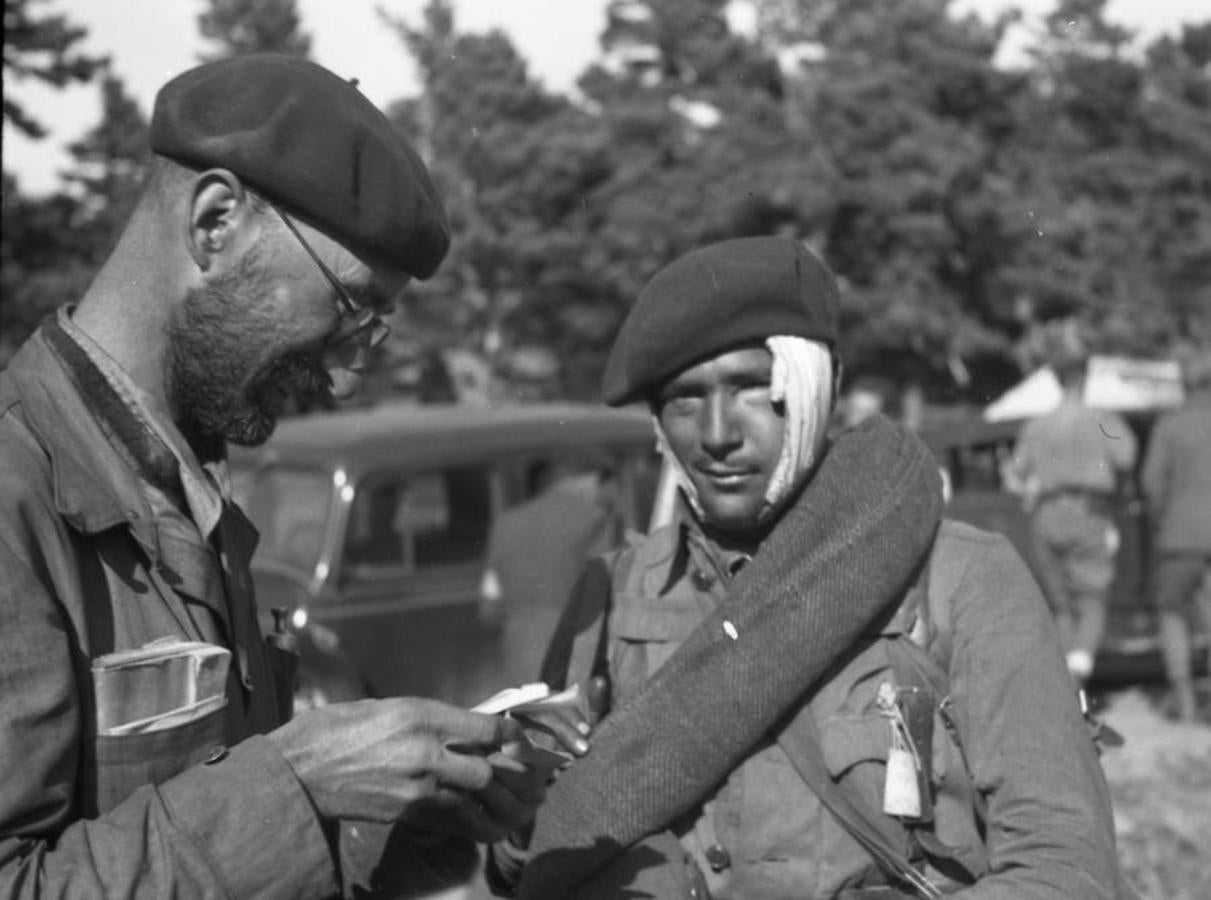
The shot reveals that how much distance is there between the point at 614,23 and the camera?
99.3 ft

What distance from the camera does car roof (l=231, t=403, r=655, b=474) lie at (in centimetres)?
764

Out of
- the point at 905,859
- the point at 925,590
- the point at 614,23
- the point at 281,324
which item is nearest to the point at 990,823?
the point at 905,859

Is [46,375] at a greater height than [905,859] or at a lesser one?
greater

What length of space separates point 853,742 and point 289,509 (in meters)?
5.52

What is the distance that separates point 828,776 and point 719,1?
981 inches

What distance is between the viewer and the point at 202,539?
6.20 ft

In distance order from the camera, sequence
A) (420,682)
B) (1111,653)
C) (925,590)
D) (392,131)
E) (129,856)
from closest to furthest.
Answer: (129,856) → (392,131) → (925,590) → (420,682) → (1111,653)

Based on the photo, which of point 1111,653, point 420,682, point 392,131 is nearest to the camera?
point 392,131

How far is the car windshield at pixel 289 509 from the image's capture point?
739cm

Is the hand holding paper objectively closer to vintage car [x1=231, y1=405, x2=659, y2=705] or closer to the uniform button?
the uniform button

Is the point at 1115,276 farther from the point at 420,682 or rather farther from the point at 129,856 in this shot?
the point at 129,856

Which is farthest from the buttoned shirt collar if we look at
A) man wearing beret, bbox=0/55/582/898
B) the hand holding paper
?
the hand holding paper

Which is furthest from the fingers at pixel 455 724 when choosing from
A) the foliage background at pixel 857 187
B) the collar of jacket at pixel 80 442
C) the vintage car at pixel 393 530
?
the foliage background at pixel 857 187

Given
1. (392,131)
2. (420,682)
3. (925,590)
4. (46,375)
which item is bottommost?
(420,682)
